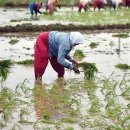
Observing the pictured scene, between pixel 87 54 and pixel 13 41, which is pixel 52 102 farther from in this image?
pixel 13 41

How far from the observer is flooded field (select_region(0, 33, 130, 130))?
243 inches

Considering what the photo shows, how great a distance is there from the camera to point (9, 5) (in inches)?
1115

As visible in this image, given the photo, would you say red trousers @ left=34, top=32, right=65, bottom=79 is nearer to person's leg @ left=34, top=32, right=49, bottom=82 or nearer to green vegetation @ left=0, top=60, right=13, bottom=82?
person's leg @ left=34, top=32, right=49, bottom=82

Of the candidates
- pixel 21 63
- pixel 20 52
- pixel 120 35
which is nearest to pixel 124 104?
pixel 21 63

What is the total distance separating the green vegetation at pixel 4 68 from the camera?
8734mm

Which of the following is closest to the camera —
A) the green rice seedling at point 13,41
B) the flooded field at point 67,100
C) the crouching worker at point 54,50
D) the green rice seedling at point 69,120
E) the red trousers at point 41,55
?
the flooded field at point 67,100

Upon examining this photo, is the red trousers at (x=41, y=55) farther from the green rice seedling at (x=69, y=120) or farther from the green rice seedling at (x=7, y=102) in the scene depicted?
the green rice seedling at (x=69, y=120)

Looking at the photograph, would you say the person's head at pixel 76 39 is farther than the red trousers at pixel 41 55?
No

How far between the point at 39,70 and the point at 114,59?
133 inches

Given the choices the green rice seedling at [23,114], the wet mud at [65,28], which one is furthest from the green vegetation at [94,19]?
the green rice seedling at [23,114]

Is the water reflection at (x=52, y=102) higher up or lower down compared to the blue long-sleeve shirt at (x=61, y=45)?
lower down

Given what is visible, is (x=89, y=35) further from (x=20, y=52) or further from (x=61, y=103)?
(x=61, y=103)

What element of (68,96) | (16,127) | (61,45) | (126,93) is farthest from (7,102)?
(126,93)

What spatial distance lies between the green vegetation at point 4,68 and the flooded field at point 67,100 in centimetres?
12
